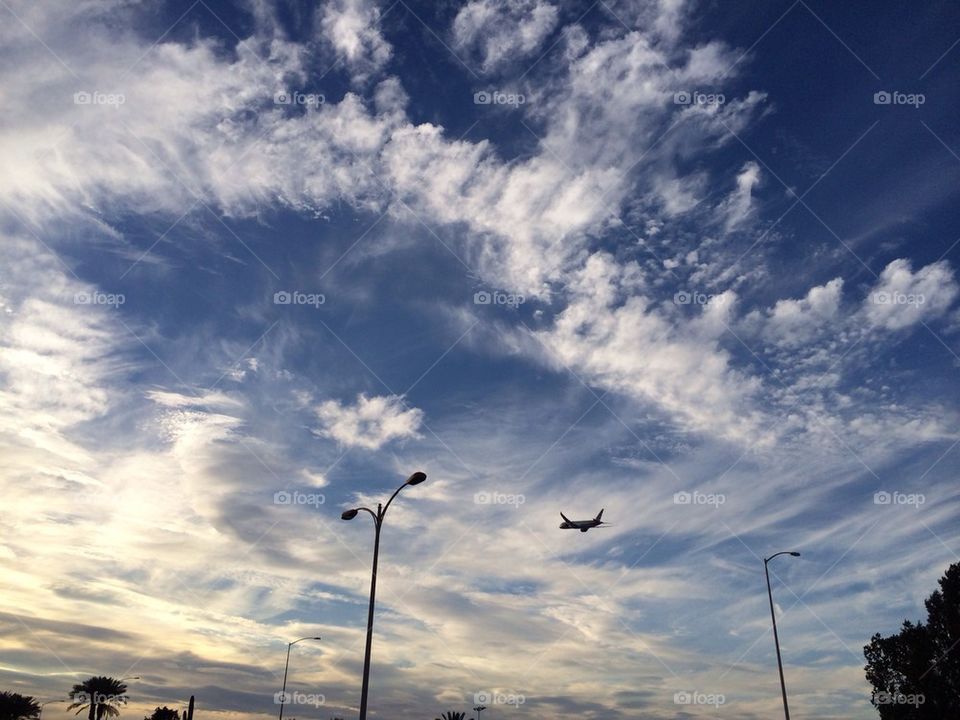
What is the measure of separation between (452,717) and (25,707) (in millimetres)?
39472

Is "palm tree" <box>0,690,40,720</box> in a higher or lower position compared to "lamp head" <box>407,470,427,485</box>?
lower

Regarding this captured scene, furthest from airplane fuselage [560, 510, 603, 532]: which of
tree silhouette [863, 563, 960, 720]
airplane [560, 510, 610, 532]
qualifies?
tree silhouette [863, 563, 960, 720]

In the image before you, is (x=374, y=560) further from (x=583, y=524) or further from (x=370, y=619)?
(x=583, y=524)

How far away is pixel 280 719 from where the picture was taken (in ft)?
190

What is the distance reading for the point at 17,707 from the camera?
124 ft

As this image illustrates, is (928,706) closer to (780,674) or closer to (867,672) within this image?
(867,672)

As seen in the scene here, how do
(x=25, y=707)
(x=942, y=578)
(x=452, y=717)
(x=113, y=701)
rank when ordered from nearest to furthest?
(x=25, y=707), (x=942, y=578), (x=113, y=701), (x=452, y=717)

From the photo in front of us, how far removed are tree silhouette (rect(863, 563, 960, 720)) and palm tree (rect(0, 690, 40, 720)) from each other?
58560mm

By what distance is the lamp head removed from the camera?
1848 cm

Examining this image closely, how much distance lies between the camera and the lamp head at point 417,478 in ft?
60.6

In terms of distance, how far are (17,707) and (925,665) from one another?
200ft

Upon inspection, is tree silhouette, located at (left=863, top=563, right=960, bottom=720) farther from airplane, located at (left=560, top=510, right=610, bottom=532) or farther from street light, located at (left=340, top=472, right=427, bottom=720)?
street light, located at (left=340, top=472, right=427, bottom=720)

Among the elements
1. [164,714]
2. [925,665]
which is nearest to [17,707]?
[164,714]

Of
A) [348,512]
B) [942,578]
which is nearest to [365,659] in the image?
[348,512]
